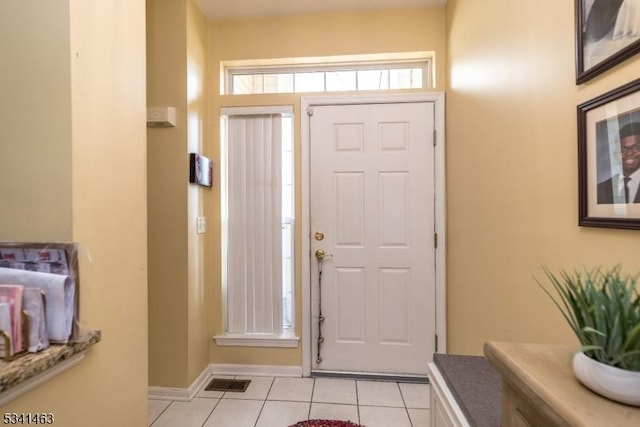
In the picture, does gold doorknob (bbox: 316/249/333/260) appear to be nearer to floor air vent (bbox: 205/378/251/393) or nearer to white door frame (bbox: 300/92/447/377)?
white door frame (bbox: 300/92/447/377)

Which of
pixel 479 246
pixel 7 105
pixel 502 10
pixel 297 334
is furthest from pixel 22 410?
pixel 502 10

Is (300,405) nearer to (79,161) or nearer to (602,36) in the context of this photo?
(79,161)

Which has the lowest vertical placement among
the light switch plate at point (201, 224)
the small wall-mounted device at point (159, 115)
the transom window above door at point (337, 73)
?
the light switch plate at point (201, 224)

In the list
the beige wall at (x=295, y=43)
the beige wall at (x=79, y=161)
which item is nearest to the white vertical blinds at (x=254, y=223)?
the beige wall at (x=295, y=43)

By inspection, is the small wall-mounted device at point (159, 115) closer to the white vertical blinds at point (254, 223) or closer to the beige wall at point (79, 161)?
the white vertical blinds at point (254, 223)

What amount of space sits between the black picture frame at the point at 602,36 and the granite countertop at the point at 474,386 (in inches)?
41.5

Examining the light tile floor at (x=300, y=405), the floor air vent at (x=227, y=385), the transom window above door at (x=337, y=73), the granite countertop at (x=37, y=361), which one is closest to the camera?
the granite countertop at (x=37, y=361)

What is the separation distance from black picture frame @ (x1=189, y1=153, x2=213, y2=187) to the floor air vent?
1456 mm

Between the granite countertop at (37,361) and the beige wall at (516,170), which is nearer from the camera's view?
the granite countertop at (37,361)

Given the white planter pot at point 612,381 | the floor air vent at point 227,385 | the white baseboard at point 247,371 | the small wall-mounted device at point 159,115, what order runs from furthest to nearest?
the white baseboard at point 247,371, the floor air vent at point 227,385, the small wall-mounted device at point 159,115, the white planter pot at point 612,381

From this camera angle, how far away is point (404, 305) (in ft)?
7.23

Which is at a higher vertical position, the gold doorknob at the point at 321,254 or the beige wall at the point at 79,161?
the beige wall at the point at 79,161

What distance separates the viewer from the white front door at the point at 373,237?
7.19 ft

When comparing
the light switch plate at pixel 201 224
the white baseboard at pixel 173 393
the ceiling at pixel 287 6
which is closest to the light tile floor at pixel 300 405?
the white baseboard at pixel 173 393
